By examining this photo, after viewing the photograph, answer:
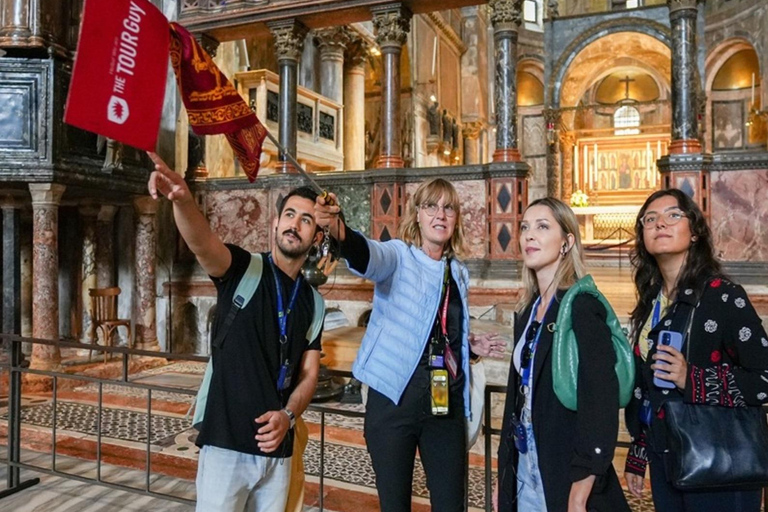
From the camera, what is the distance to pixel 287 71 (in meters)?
9.18

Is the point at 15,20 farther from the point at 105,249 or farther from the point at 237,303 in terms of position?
the point at 237,303

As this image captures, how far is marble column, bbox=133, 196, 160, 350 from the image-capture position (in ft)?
27.7

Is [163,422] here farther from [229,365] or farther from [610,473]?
[610,473]

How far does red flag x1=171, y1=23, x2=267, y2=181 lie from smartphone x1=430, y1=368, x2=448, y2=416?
110cm

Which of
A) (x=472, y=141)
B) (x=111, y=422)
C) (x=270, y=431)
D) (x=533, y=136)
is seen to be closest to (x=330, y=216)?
(x=270, y=431)

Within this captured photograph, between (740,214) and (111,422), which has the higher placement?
(740,214)

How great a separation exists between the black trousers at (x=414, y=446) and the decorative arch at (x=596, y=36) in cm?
1920

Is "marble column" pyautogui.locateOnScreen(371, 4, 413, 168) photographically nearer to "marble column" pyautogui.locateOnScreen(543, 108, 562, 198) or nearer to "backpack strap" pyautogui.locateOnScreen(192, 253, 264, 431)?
"backpack strap" pyautogui.locateOnScreen(192, 253, 264, 431)

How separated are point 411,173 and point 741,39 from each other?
695 inches

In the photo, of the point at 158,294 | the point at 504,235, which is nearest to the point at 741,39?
the point at 504,235

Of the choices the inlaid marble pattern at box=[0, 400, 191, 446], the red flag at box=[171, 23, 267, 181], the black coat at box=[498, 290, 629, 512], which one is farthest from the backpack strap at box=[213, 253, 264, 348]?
the inlaid marble pattern at box=[0, 400, 191, 446]

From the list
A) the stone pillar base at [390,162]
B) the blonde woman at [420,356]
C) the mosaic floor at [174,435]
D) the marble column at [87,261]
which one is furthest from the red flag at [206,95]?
the marble column at [87,261]

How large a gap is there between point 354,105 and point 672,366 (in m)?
14.3

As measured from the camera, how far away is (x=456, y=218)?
2.24 m
